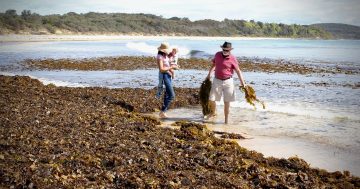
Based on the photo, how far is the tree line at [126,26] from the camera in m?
77.2

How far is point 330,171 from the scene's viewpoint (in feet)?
20.6

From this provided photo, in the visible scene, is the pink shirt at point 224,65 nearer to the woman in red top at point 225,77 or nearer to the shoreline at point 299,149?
the woman in red top at point 225,77

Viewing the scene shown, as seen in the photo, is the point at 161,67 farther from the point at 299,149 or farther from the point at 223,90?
the point at 299,149

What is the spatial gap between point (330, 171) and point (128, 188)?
3.50m

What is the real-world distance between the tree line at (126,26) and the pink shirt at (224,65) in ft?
209

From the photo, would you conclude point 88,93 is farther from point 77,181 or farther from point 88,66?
point 88,66

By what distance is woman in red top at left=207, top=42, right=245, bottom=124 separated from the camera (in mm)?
9570

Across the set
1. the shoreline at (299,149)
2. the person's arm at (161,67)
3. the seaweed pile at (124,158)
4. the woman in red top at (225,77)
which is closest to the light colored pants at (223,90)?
the woman in red top at (225,77)

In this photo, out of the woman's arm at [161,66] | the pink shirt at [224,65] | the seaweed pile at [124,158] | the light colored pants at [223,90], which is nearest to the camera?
the seaweed pile at [124,158]

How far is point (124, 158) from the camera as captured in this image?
5.89 m

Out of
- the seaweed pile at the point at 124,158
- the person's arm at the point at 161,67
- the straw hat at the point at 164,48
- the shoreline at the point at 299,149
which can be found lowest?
the shoreline at the point at 299,149

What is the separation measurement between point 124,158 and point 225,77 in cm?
458

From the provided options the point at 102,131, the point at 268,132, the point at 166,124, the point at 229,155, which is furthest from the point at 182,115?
the point at 229,155

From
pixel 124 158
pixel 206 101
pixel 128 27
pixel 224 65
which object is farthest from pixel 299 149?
pixel 128 27
